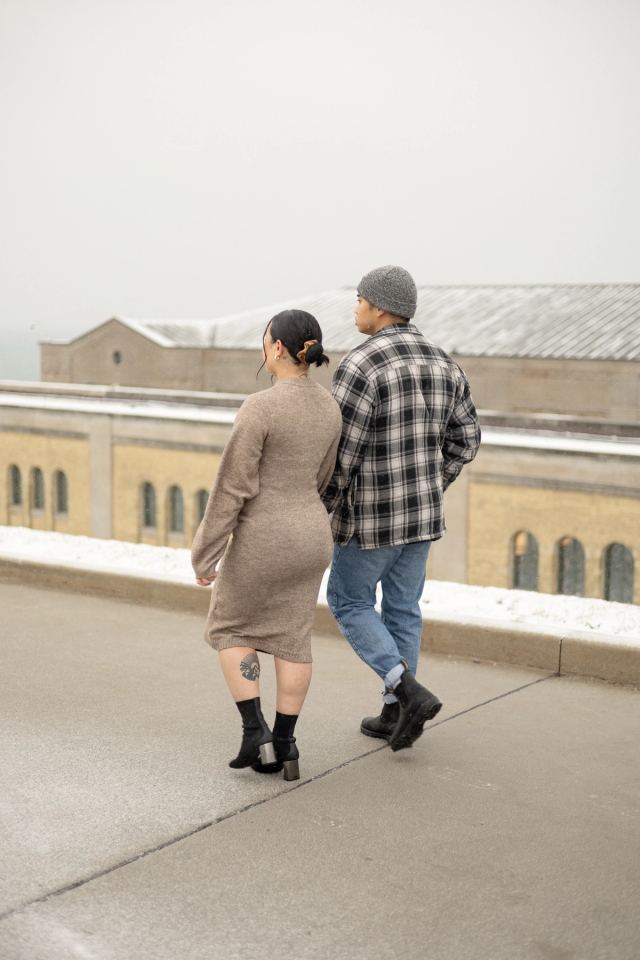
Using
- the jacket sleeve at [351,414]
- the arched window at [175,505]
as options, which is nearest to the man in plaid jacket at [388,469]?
the jacket sleeve at [351,414]

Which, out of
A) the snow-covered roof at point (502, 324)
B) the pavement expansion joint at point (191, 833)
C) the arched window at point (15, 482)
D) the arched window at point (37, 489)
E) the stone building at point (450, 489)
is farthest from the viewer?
the snow-covered roof at point (502, 324)

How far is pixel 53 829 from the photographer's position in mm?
3281

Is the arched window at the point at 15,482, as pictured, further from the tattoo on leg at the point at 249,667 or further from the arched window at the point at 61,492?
the tattoo on leg at the point at 249,667

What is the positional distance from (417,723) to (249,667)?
0.63 m

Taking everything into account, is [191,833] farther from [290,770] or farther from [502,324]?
[502,324]

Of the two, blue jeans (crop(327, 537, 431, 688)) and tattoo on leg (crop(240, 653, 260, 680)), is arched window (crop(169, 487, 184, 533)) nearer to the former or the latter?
blue jeans (crop(327, 537, 431, 688))

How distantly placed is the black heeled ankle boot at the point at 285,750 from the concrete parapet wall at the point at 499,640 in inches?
66.5

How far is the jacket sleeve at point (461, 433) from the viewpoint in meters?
4.07

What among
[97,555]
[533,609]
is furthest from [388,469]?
[97,555]

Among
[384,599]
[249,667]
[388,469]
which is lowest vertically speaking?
[249,667]

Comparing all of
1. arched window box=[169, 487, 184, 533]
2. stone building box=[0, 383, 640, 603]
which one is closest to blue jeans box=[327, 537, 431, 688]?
stone building box=[0, 383, 640, 603]

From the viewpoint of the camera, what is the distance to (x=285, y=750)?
374cm

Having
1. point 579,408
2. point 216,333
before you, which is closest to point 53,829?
point 579,408

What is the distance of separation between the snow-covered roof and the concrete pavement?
32.4m
